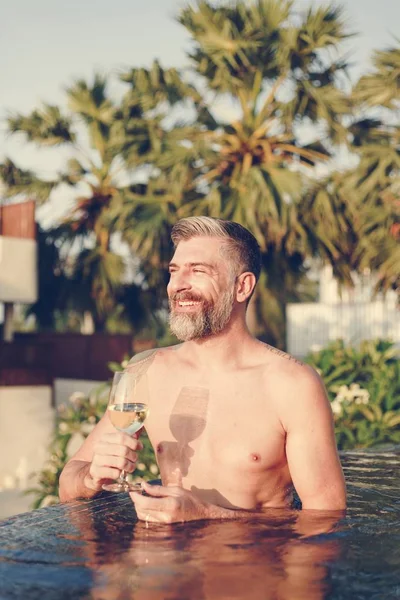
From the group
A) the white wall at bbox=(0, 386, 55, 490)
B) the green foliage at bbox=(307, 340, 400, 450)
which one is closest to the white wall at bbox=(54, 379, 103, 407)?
the white wall at bbox=(0, 386, 55, 490)

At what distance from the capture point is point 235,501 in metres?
3.01

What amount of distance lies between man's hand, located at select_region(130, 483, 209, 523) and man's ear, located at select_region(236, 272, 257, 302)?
0.75 m

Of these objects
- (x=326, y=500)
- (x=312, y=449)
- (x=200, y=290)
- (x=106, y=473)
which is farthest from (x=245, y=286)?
(x=106, y=473)

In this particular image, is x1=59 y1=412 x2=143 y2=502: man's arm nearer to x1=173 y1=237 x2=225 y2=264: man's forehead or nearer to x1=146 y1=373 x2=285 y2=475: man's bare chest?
x1=146 y1=373 x2=285 y2=475: man's bare chest

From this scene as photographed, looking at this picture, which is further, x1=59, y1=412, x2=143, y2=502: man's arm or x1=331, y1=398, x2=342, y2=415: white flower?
x1=331, y1=398, x2=342, y2=415: white flower

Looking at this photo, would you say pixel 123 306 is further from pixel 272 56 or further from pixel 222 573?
pixel 222 573

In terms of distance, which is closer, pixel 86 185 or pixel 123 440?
pixel 123 440

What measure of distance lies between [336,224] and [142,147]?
418cm

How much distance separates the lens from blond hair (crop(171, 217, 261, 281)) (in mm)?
3066

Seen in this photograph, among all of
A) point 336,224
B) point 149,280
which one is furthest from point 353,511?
point 149,280

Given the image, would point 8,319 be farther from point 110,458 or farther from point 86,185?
point 110,458

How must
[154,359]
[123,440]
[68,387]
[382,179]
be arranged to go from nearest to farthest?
[123,440] < [154,359] < [382,179] < [68,387]

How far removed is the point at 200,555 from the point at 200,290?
97cm

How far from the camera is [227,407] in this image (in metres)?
3.07
